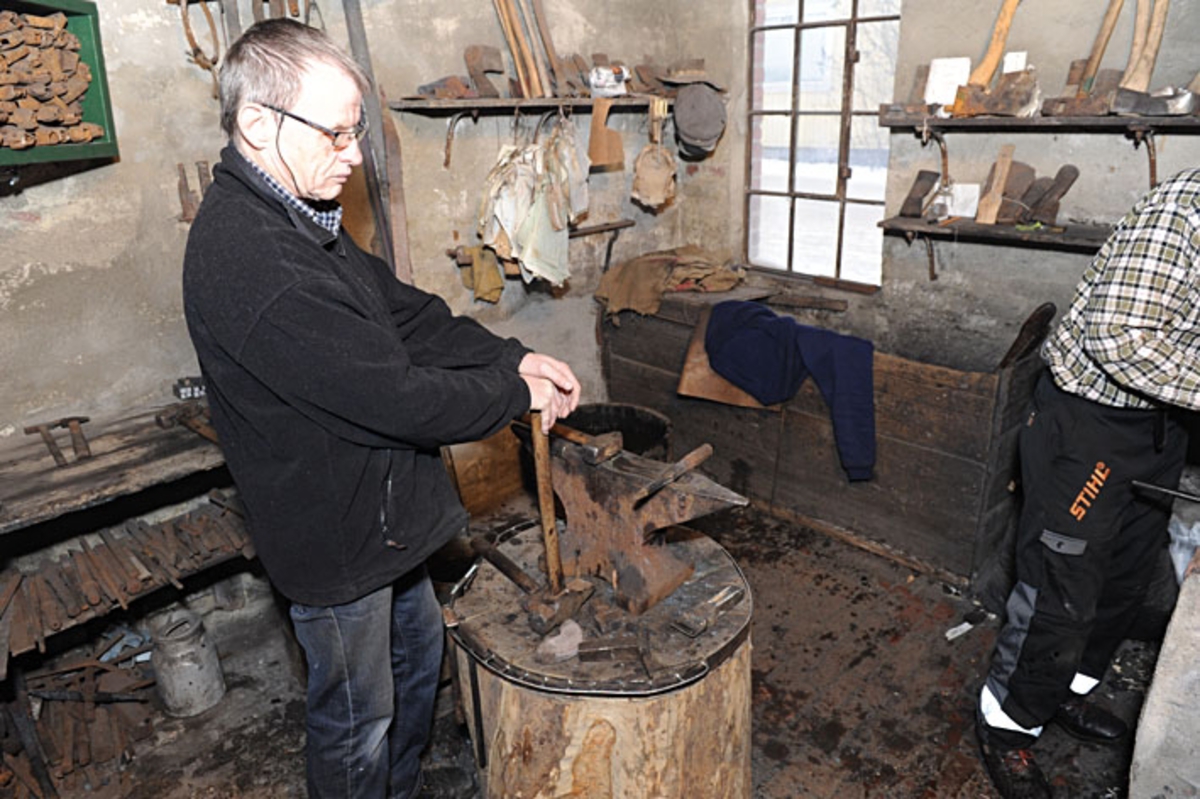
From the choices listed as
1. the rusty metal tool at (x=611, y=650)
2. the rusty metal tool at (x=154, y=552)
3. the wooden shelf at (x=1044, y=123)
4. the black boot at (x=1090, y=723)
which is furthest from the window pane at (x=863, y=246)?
the rusty metal tool at (x=154, y=552)

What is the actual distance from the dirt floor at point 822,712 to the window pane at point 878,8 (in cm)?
302

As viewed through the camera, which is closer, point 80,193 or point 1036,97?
point 80,193

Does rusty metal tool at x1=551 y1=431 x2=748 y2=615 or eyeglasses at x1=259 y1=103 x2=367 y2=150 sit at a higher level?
eyeglasses at x1=259 y1=103 x2=367 y2=150

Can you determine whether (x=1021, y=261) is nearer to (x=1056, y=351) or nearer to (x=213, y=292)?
(x=1056, y=351)

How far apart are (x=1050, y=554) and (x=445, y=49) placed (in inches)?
140

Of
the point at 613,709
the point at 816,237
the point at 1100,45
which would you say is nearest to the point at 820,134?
the point at 816,237

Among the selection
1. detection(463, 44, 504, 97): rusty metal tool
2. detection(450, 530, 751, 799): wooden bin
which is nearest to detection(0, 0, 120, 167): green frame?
detection(463, 44, 504, 97): rusty metal tool

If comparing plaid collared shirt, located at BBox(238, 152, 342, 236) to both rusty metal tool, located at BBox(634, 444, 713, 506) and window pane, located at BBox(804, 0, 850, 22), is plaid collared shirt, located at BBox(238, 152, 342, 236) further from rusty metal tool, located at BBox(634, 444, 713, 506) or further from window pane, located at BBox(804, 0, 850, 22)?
window pane, located at BBox(804, 0, 850, 22)

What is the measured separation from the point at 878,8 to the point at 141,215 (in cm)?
391

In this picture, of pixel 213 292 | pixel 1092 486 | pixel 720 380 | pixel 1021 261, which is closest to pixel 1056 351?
pixel 1092 486

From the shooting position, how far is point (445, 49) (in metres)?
4.16

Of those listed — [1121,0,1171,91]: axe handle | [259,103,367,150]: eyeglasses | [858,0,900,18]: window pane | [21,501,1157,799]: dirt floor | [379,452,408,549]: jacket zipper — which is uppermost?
[858,0,900,18]: window pane

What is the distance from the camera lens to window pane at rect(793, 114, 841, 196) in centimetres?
496

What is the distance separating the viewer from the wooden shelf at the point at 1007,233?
3746mm
